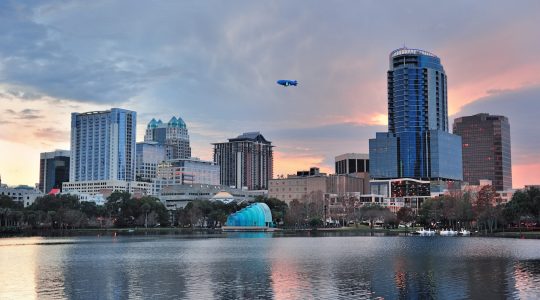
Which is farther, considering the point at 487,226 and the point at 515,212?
the point at 487,226

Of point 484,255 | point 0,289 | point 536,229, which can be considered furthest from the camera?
point 536,229

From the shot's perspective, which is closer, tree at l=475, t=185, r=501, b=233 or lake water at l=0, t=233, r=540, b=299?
lake water at l=0, t=233, r=540, b=299

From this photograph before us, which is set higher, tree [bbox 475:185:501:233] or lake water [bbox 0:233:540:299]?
tree [bbox 475:185:501:233]

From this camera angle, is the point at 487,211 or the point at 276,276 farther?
the point at 487,211

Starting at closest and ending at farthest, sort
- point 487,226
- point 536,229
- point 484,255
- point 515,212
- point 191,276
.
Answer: point 191,276 → point 484,255 → point 515,212 → point 536,229 → point 487,226

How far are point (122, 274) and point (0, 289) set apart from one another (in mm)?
12513

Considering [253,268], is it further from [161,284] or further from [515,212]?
[515,212]

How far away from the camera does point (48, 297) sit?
149ft

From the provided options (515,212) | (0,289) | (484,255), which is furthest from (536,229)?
(0,289)

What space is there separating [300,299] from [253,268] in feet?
73.7

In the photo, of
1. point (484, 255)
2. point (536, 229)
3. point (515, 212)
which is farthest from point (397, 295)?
point (536, 229)

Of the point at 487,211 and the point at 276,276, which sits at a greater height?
the point at 487,211

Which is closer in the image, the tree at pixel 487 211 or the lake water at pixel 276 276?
the lake water at pixel 276 276

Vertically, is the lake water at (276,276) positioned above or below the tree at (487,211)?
below
